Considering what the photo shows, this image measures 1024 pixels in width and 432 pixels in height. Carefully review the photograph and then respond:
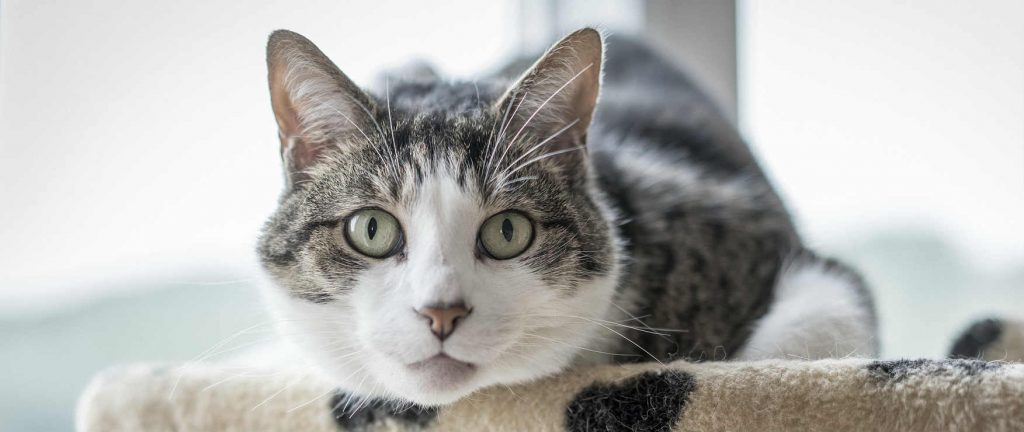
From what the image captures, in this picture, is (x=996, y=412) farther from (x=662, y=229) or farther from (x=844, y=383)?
(x=662, y=229)

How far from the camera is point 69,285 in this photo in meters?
1.44

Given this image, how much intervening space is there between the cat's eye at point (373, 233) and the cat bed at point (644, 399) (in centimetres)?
24

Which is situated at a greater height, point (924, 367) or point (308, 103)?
point (308, 103)

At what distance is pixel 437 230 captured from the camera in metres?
1.04

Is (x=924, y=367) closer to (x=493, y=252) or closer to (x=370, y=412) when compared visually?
(x=493, y=252)

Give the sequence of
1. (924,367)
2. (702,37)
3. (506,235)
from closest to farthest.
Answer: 1. (924,367)
2. (506,235)
3. (702,37)

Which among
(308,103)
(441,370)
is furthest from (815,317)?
(308,103)

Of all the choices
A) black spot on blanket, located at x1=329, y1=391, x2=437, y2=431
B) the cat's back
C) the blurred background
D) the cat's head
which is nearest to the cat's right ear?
the cat's head

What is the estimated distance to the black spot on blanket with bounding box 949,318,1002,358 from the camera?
1.30 meters

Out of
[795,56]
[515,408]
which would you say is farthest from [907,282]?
[515,408]

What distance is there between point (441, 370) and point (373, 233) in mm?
226

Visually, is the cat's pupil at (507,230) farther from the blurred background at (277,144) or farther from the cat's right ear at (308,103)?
the blurred background at (277,144)

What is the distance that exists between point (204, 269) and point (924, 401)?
124cm

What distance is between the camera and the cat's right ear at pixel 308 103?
112 cm
